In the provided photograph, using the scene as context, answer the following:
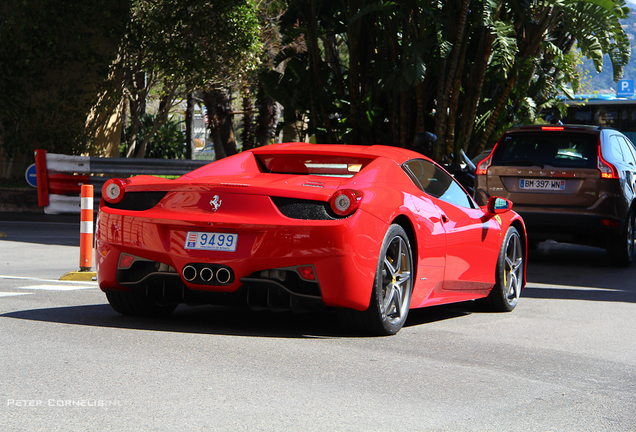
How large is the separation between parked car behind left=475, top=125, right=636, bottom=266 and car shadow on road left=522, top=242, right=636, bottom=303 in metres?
0.39

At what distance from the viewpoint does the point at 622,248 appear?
431 inches

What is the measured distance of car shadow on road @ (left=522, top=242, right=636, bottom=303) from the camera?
8633 millimetres

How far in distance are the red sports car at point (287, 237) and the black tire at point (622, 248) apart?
518 centimetres

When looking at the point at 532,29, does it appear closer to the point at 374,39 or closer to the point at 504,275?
the point at 374,39

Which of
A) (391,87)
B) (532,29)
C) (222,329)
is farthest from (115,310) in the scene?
(532,29)

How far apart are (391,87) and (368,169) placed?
10887 mm

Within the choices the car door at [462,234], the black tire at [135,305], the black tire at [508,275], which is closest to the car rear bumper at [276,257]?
the black tire at [135,305]

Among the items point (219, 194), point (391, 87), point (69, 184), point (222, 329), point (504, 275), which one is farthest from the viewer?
point (69, 184)

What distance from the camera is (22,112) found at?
20562mm

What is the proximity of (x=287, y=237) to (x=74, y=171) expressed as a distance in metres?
13.1

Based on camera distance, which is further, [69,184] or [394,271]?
[69,184]

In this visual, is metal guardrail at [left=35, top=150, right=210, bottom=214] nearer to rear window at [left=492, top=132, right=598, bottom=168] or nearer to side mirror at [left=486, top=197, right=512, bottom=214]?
rear window at [left=492, top=132, right=598, bottom=168]

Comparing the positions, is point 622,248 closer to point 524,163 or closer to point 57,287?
point 524,163

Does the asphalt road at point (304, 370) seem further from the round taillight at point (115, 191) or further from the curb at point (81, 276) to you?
the curb at point (81, 276)
